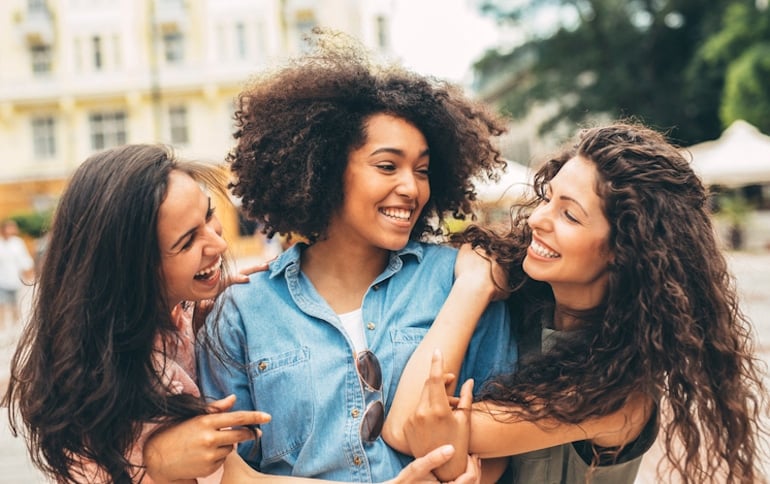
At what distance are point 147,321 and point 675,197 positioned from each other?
1342 millimetres

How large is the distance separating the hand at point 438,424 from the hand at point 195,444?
0.36m

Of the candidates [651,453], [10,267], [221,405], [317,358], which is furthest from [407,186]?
[10,267]

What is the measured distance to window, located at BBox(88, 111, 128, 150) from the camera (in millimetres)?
29500

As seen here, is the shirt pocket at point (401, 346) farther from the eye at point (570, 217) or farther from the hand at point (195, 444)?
the eye at point (570, 217)

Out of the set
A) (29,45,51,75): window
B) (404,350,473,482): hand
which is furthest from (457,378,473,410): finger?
(29,45,51,75): window

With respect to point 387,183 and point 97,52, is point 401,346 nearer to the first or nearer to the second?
point 387,183

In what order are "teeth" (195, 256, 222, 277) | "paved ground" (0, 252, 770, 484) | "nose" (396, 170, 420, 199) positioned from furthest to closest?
"paved ground" (0, 252, 770, 484)
"nose" (396, 170, 420, 199)
"teeth" (195, 256, 222, 277)

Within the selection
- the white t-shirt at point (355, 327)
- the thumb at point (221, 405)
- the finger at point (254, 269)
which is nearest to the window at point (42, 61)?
the finger at point (254, 269)

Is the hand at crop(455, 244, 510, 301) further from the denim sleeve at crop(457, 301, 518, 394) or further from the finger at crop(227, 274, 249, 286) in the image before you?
the finger at crop(227, 274, 249, 286)

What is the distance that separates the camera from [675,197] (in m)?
1.92

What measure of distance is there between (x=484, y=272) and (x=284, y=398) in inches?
24.9

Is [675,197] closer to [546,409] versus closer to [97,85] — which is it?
[546,409]

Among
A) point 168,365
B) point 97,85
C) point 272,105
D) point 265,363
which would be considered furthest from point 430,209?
point 97,85

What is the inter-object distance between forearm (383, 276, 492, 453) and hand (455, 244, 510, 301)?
Answer: 0.08 feet
